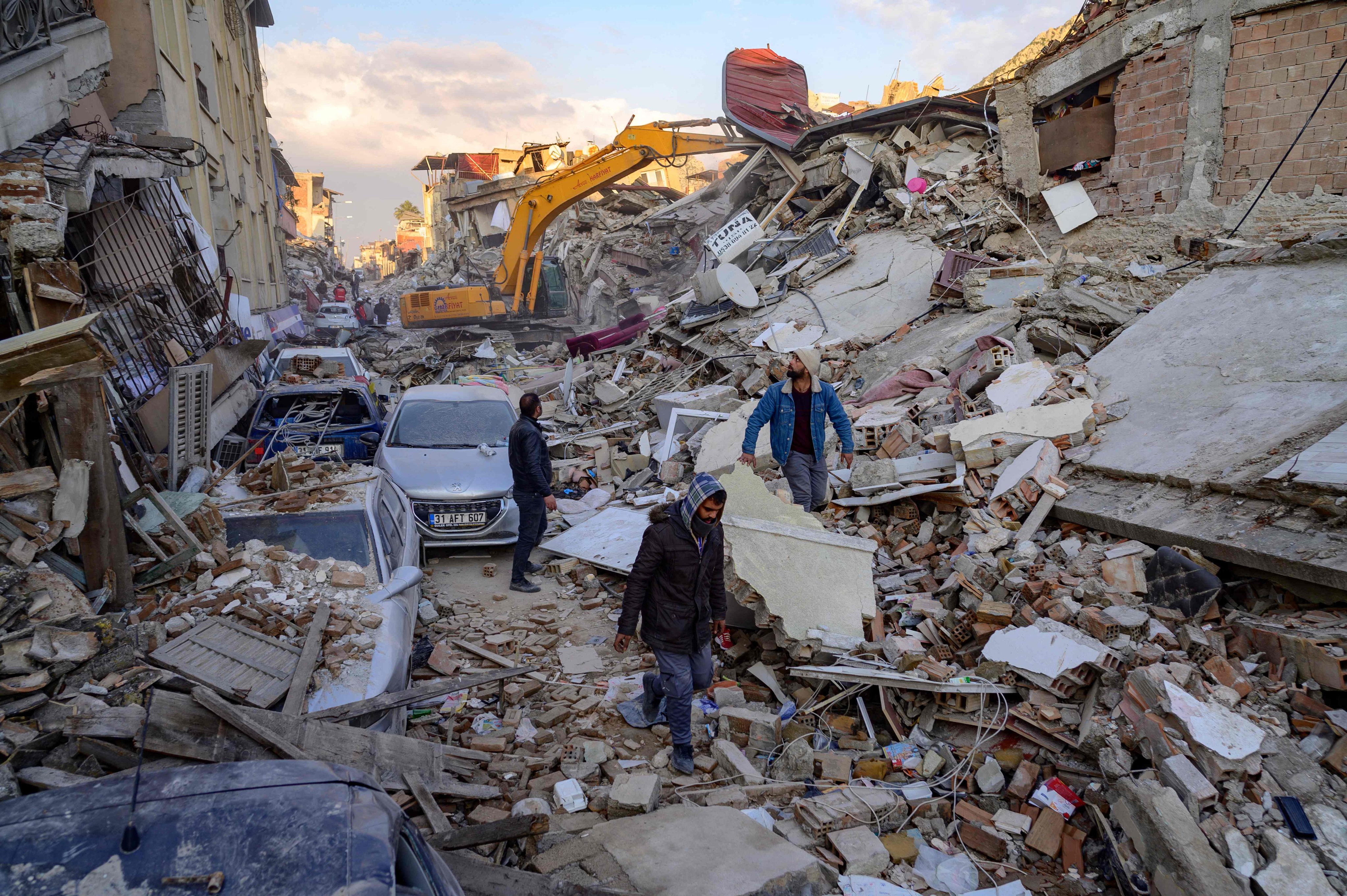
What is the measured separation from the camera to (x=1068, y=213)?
39.6 feet

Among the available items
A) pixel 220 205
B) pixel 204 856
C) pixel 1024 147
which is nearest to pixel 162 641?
pixel 204 856

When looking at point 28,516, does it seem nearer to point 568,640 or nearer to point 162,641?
point 162,641

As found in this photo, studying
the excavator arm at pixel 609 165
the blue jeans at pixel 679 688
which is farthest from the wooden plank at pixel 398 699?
the excavator arm at pixel 609 165

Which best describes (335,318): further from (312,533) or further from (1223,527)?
(1223,527)

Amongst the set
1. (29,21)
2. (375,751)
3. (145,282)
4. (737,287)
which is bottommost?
(375,751)

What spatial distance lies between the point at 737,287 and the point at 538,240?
8.88 metres

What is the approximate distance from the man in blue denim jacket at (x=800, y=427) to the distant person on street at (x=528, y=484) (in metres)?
1.98

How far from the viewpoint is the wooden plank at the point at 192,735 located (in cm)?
Result: 300

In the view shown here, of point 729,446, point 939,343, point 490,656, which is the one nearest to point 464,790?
point 490,656

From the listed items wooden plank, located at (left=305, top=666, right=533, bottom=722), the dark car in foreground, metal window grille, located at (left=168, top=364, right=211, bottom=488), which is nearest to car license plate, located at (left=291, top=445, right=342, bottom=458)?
metal window grille, located at (left=168, top=364, right=211, bottom=488)

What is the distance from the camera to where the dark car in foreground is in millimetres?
2006

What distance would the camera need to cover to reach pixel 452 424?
880 cm

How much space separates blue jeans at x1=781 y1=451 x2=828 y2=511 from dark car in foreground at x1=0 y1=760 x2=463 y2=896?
4800 millimetres

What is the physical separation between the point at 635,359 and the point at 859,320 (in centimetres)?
430
